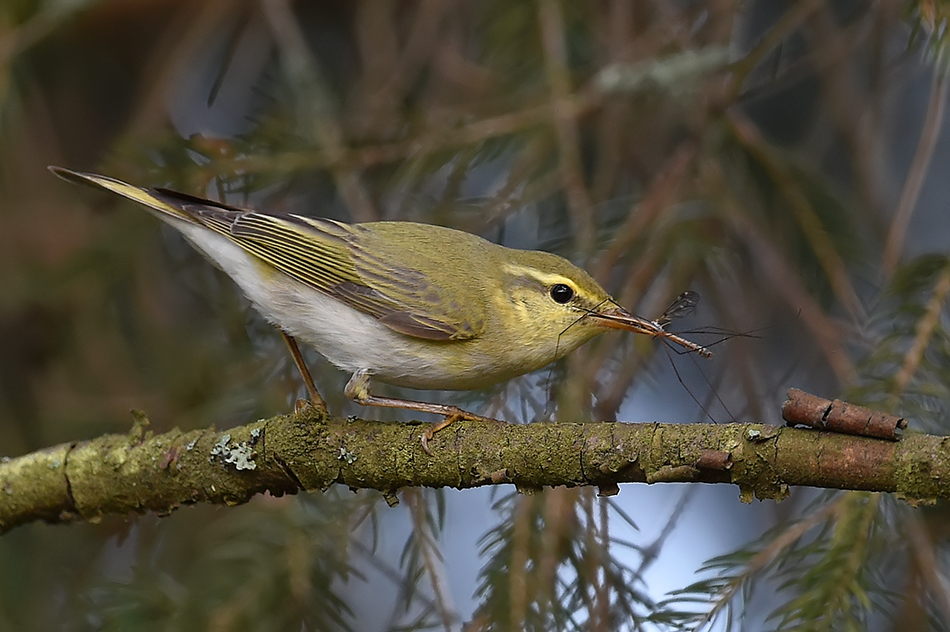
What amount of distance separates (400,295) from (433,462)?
0.95 metres

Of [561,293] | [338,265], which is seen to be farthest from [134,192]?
[561,293]

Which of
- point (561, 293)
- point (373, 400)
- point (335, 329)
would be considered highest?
point (561, 293)

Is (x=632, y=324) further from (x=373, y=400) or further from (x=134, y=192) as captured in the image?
(x=134, y=192)

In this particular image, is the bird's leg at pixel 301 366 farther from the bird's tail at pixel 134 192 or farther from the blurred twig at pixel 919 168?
the blurred twig at pixel 919 168

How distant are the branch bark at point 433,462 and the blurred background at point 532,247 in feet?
1.46

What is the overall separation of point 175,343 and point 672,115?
224 cm

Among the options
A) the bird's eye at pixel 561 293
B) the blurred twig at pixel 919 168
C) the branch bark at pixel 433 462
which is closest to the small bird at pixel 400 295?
the bird's eye at pixel 561 293

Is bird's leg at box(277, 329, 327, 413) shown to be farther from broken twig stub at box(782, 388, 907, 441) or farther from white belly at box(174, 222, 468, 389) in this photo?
broken twig stub at box(782, 388, 907, 441)

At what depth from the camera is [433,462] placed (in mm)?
2156

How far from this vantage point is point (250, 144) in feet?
11.5

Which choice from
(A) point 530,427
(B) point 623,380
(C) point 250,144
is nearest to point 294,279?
(C) point 250,144

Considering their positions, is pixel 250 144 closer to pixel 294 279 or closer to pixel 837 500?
pixel 294 279

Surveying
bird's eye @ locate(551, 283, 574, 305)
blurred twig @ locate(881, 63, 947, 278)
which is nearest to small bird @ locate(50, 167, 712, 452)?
bird's eye @ locate(551, 283, 574, 305)

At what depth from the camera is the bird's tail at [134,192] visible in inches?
118
